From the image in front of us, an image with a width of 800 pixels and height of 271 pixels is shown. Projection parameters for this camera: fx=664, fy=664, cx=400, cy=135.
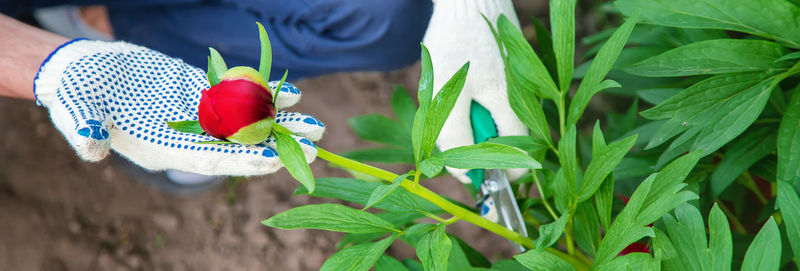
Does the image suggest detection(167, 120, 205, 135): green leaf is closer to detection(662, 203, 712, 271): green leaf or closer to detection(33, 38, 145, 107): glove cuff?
detection(33, 38, 145, 107): glove cuff

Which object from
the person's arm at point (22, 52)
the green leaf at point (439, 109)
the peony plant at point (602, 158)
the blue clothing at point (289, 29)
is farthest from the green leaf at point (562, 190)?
the person's arm at point (22, 52)

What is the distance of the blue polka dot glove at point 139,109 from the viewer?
699 mm

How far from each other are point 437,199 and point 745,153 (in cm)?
42

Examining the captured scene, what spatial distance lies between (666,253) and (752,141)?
0.89ft

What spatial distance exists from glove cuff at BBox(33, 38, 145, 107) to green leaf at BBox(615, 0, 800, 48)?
25.2 inches

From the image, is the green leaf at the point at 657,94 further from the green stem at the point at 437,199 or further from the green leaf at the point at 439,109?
the green leaf at the point at 439,109

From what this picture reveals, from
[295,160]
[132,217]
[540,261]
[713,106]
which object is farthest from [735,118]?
[132,217]

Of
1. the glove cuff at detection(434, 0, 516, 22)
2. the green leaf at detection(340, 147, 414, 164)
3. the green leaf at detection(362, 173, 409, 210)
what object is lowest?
the green leaf at detection(340, 147, 414, 164)

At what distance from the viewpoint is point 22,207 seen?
1.55m

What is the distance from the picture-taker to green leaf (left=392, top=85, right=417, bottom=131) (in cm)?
109

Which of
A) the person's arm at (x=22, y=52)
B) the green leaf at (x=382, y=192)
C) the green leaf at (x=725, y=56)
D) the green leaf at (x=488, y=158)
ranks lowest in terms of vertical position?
the person's arm at (x=22, y=52)

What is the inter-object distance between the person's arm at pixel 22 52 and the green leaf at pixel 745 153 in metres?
0.87

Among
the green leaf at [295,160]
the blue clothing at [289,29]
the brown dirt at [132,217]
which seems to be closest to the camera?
the green leaf at [295,160]

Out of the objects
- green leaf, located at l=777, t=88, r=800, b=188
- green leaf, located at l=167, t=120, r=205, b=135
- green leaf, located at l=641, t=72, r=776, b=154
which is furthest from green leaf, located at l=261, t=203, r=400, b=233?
green leaf, located at l=777, t=88, r=800, b=188
